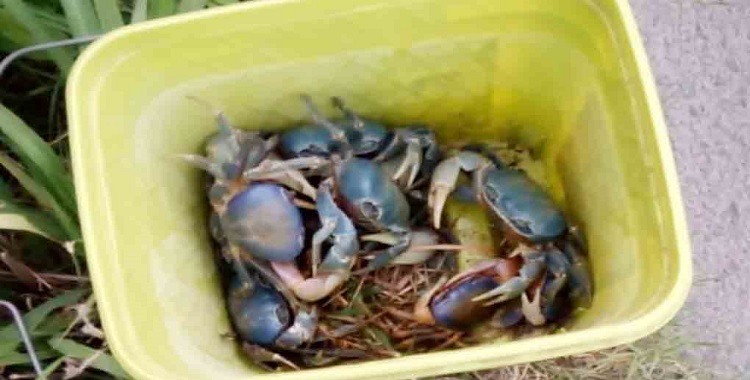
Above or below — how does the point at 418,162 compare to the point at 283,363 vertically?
above

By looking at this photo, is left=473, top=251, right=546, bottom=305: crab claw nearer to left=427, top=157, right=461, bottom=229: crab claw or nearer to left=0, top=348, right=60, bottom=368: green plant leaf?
left=427, top=157, right=461, bottom=229: crab claw

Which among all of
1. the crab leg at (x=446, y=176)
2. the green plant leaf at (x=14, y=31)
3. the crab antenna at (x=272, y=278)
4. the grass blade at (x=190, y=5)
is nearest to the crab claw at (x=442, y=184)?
the crab leg at (x=446, y=176)

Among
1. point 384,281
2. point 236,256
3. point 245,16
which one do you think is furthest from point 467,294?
point 245,16

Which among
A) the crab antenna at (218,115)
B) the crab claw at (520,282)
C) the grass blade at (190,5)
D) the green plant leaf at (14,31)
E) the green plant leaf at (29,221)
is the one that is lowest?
the crab claw at (520,282)

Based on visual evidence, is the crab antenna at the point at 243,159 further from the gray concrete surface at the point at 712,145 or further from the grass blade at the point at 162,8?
the gray concrete surface at the point at 712,145

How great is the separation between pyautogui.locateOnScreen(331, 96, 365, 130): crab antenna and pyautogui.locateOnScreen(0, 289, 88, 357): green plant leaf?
0.92 ft

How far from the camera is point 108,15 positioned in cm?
104

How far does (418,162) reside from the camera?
41.6 inches

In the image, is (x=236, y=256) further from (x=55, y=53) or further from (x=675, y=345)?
(x=675, y=345)

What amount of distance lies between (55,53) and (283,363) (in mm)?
333

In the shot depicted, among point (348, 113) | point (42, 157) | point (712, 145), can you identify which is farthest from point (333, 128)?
point (712, 145)

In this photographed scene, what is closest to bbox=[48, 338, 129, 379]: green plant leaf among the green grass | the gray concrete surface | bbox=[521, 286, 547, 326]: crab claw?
the green grass

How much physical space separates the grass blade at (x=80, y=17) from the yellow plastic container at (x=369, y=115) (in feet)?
0.33

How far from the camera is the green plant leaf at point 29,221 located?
1.04 meters
